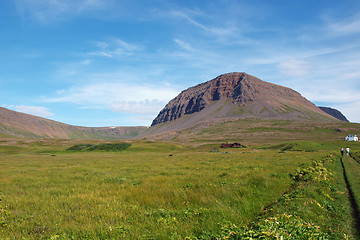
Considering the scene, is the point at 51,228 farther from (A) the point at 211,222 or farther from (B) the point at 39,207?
(A) the point at 211,222

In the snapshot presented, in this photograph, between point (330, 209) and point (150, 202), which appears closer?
point (330, 209)

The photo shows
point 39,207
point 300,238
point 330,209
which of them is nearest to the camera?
point 300,238

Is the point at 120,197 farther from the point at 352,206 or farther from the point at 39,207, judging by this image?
the point at 352,206

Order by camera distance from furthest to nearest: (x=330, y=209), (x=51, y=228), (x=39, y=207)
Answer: (x=39, y=207) → (x=330, y=209) → (x=51, y=228)

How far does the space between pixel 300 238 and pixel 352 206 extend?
627 centimetres

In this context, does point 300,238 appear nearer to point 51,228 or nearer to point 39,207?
point 51,228

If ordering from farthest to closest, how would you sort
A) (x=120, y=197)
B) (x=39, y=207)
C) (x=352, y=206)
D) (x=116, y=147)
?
(x=116, y=147) < (x=120, y=197) < (x=39, y=207) < (x=352, y=206)

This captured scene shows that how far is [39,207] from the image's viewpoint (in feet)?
34.3

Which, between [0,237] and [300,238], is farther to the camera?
Answer: [0,237]

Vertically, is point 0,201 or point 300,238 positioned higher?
point 300,238

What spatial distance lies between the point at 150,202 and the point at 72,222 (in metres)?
3.73

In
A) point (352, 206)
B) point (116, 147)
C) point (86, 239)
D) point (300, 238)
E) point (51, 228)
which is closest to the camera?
point (300, 238)

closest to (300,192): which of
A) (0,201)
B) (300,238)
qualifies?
(300,238)

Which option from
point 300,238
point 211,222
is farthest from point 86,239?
point 300,238
